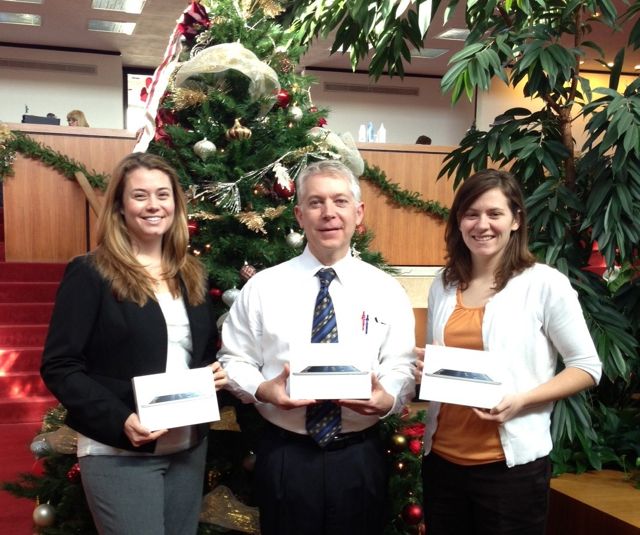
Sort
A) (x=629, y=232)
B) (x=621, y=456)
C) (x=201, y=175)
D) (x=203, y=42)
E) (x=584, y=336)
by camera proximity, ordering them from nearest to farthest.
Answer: (x=584, y=336) → (x=201, y=175) → (x=203, y=42) → (x=629, y=232) → (x=621, y=456)

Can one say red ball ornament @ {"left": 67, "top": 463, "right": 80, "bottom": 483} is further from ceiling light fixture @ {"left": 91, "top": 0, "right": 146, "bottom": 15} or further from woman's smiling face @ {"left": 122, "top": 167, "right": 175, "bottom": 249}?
ceiling light fixture @ {"left": 91, "top": 0, "right": 146, "bottom": 15}

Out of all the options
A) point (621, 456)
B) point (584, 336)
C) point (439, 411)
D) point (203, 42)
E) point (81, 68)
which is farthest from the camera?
point (81, 68)

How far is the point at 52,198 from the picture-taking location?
5875 mm

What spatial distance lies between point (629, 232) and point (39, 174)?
5.05 m

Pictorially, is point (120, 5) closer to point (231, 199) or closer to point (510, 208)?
point (231, 199)

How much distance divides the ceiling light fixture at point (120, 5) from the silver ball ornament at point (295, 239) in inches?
271

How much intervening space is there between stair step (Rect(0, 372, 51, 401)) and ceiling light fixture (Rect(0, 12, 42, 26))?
240 inches

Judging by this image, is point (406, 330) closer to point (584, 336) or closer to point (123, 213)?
point (584, 336)

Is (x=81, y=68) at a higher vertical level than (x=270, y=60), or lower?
higher

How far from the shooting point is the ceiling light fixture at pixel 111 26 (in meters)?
9.15

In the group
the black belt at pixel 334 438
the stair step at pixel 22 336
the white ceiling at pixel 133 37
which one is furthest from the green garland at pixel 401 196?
the black belt at pixel 334 438

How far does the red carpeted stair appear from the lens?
3625 mm

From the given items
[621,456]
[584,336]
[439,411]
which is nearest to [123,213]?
[439,411]

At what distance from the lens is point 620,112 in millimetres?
2537
